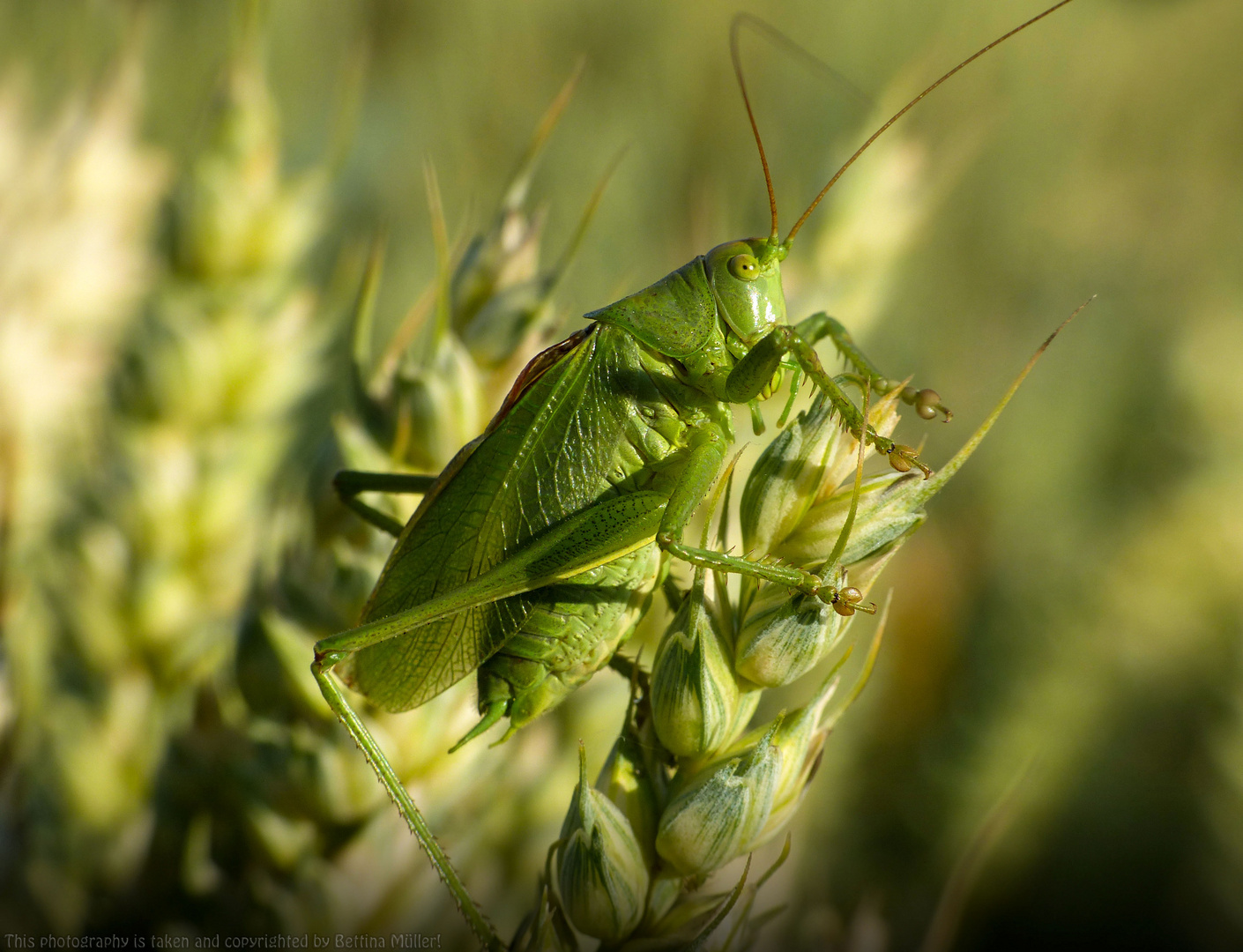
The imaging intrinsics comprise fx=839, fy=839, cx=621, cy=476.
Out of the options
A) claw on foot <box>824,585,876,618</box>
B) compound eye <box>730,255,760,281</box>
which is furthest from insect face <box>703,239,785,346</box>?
claw on foot <box>824,585,876,618</box>

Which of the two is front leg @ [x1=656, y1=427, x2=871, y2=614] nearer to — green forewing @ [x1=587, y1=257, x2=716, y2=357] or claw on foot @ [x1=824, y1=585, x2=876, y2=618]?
claw on foot @ [x1=824, y1=585, x2=876, y2=618]

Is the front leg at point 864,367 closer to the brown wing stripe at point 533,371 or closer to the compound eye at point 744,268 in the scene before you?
the compound eye at point 744,268

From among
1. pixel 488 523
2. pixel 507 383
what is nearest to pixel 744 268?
pixel 507 383

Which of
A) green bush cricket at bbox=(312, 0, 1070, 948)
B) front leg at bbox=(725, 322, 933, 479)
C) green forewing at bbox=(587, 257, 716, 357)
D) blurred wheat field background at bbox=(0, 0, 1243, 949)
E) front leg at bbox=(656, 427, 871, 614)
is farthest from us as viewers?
Result: blurred wheat field background at bbox=(0, 0, 1243, 949)

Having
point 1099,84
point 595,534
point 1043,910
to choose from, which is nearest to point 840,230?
point 595,534

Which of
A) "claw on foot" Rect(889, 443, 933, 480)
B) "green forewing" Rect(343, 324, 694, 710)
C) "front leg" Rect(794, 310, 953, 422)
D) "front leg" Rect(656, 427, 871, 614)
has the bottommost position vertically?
"green forewing" Rect(343, 324, 694, 710)

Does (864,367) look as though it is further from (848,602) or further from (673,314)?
(848,602)
